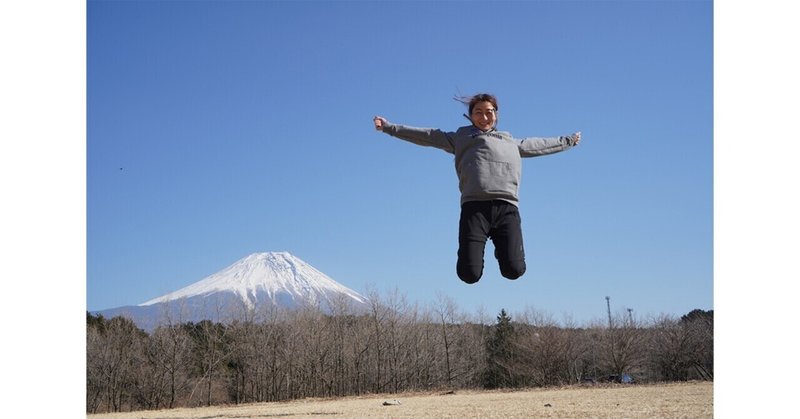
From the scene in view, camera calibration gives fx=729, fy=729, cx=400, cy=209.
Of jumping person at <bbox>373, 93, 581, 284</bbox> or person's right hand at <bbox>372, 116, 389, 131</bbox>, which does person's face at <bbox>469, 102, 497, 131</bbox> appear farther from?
person's right hand at <bbox>372, 116, 389, 131</bbox>

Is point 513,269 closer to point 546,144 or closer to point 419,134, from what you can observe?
point 546,144

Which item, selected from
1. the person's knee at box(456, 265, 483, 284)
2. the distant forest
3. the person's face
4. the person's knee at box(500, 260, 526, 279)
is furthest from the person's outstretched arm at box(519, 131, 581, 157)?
the distant forest

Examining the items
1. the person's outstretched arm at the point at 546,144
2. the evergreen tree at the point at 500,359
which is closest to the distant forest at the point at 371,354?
the evergreen tree at the point at 500,359

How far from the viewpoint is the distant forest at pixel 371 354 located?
101ft

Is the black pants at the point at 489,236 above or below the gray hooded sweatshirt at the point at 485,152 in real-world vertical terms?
below

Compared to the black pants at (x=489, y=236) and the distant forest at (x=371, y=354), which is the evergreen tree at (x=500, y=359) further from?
the black pants at (x=489, y=236)

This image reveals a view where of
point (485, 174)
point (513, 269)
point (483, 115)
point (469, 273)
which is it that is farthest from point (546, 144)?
point (469, 273)

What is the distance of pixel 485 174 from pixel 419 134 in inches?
24.2

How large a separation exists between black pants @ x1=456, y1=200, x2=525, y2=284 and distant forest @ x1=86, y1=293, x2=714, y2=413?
89.7 ft

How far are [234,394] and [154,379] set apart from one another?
3.81 metres

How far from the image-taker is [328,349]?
34.1 m
